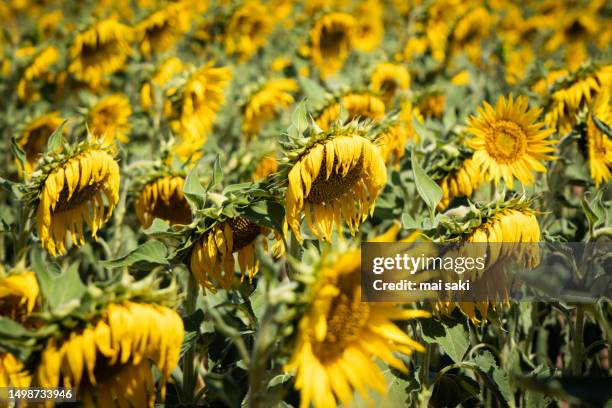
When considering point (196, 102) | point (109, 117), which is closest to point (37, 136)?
point (109, 117)

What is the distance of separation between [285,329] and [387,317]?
0.96ft

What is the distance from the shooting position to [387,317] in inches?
54.4

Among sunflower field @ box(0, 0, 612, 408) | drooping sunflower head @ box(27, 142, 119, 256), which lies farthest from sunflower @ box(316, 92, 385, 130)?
drooping sunflower head @ box(27, 142, 119, 256)

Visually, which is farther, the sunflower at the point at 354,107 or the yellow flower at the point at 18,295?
the sunflower at the point at 354,107

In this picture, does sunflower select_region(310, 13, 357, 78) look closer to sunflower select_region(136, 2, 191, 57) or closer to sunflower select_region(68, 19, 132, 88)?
sunflower select_region(136, 2, 191, 57)

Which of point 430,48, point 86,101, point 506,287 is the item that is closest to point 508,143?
point 506,287

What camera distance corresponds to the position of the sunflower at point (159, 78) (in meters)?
3.44

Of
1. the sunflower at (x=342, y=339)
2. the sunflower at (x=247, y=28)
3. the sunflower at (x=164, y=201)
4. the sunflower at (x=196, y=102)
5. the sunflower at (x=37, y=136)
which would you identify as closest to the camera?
the sunflower at (x=342, y=339)

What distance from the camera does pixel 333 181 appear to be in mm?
1867

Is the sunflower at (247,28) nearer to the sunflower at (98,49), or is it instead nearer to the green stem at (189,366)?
the sunflower at (98,49)

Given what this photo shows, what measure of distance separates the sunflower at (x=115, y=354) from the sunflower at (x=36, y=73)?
3171 millimetres

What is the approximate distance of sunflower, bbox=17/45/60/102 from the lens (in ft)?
13.2

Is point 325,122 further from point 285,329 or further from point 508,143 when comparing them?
point 285,329

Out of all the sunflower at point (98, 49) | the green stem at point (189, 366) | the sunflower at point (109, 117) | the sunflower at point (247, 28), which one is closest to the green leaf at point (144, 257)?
the green stem at point (189, 366)
